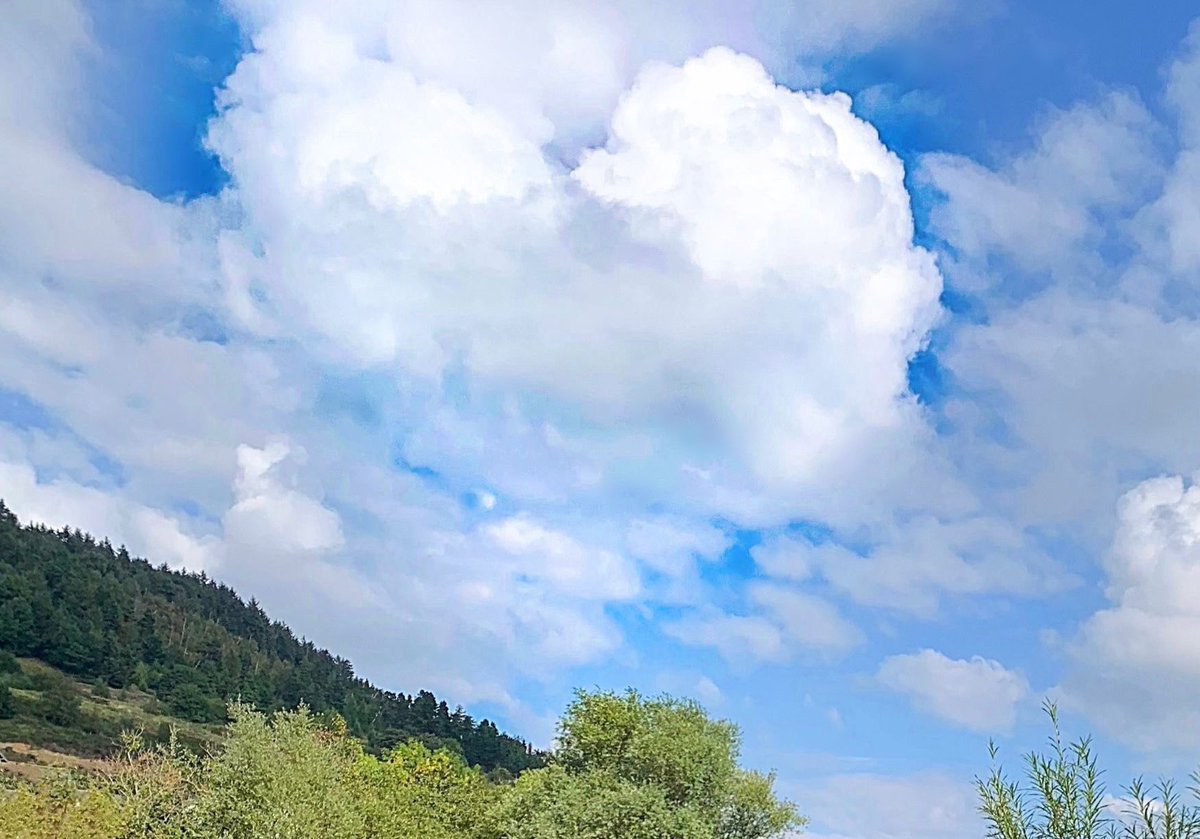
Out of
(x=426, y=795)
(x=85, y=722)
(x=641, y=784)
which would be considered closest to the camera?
(x=641, y=784)

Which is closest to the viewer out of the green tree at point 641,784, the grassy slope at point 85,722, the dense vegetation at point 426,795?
the dense vegetation at point 426,795

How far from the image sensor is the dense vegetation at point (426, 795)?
1740 inches

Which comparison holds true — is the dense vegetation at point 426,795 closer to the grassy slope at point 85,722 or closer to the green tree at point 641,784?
the green tree at point 641,784

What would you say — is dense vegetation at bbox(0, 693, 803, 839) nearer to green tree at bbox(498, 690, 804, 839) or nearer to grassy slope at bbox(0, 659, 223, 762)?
green tree at bbox(498, 690, 804, 839)

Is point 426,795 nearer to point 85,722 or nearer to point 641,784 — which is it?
point 641,784

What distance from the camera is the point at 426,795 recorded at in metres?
70.4

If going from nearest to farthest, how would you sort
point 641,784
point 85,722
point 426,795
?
point 641,784
point 426,795
point 85,722

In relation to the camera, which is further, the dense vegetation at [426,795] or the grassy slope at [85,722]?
the grassy slope at [85,722]

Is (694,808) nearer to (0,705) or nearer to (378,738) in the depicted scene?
(0,705)

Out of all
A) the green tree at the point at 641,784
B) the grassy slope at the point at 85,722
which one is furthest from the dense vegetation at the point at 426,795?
the grassy slope at the point at 85,722

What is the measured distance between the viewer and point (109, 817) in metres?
Result: 41.8

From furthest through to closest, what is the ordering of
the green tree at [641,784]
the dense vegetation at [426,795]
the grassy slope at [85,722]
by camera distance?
the grassy slope at [85,722]
the green tree at [641,784]
the dense vegetation at [426,795]

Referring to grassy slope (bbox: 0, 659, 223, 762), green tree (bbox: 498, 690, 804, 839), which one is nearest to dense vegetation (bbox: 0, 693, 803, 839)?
green tree (bbox: 498, 690, 804, 839)

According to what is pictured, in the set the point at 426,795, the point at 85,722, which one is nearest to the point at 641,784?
the point at 426,795
